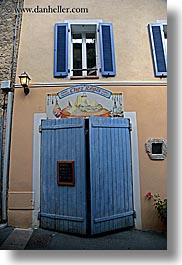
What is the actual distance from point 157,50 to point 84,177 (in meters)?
1.24

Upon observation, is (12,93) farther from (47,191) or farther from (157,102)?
Result: (157,102)

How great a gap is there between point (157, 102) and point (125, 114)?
0.27 meters

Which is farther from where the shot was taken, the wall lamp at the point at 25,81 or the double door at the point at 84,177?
the wall lamp at the point at 25,81

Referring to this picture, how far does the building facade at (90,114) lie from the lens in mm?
1524

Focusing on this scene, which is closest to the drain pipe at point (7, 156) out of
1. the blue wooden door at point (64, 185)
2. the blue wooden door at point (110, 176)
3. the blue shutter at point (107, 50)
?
the blue wooden door at point (64, 185)

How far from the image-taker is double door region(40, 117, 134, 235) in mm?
1520

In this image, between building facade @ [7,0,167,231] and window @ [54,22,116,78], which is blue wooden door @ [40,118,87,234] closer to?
building facade @ [7,0,167,231]

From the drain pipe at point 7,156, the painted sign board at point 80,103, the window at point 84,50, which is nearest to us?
the drain pipe at point 7,156

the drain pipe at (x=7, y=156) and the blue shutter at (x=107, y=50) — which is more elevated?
Result: the blue shutter at (x=107, y=50)

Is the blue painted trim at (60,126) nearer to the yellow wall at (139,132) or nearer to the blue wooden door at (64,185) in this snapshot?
the blue wooden door at (64,185)

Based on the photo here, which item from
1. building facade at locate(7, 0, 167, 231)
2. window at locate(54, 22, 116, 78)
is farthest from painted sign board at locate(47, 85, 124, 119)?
window at locate(54, 22, 116, 78)

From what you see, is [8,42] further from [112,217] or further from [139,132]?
[112,217]

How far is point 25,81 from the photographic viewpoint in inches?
64.5

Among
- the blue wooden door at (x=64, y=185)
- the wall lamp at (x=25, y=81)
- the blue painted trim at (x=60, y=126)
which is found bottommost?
the blue wooden door at (x=64, y=185)
